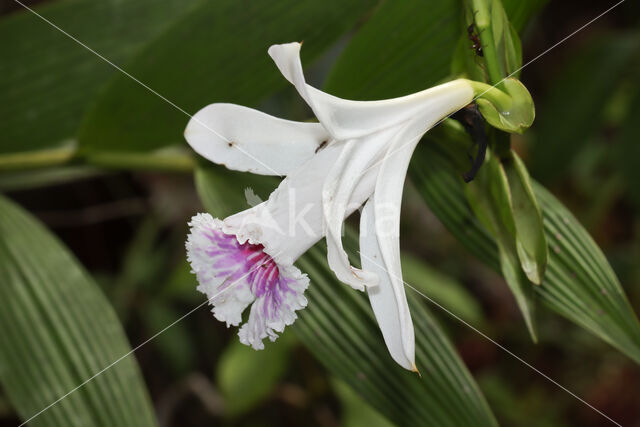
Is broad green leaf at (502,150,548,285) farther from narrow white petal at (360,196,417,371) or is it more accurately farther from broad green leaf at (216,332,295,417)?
broad green leaf at (216,332,295,417)

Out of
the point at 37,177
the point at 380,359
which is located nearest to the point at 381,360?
the point at 380,359

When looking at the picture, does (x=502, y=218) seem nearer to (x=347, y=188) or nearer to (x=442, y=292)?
(x=347, y=188)

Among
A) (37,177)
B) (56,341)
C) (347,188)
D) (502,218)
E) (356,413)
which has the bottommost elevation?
(356,413)

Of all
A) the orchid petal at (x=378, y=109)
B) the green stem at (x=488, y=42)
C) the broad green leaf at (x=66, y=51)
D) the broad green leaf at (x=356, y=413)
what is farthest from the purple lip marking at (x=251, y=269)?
the broad green leaf at (x=356, y=413)

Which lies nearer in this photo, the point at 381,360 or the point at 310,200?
the point at 310,200

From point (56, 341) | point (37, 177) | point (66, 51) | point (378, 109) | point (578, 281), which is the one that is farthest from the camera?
point (37, 177)

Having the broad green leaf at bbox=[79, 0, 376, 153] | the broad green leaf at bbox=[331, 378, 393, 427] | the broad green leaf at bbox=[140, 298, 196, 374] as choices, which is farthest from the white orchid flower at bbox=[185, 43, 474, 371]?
the broad green leaf at bbox=[140, 298, 196, 374]

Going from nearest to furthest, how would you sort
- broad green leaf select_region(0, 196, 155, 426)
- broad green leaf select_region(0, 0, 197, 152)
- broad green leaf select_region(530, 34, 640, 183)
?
1. broad green leaf select_region(0, 196, 155, 426)
2. broad green leaf select_region(0, 0, 197, 152)
3. broad green leaf select_region(530, 34, 640, 183)

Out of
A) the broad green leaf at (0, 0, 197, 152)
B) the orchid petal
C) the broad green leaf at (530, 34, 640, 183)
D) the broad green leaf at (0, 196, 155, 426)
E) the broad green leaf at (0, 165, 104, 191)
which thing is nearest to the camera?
the orchid petal
